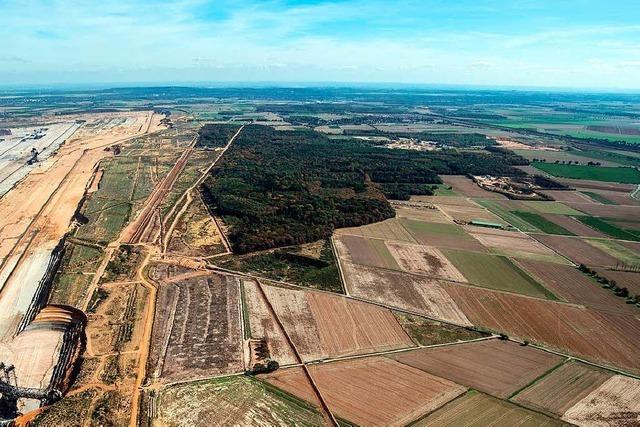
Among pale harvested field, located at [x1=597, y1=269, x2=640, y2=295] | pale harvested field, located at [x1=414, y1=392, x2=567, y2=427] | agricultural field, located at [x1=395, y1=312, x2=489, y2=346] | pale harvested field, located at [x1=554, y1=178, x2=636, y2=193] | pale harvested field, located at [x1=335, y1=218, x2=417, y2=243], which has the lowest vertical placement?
pale harvested field, located at [x1=414, y1=392, x2=567, y2=427]

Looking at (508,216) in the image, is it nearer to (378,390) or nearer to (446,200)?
(446,200)

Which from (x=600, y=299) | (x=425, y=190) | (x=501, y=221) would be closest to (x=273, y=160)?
(x=425, y=190)

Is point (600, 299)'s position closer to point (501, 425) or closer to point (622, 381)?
point (622, 381)

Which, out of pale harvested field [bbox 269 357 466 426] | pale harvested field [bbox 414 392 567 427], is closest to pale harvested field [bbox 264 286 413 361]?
pale harvested field [bbox 269 357 466 426]

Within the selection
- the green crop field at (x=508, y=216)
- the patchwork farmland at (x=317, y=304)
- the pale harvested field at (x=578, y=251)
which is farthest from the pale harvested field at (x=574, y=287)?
the green crop field at (x=508, y=216)

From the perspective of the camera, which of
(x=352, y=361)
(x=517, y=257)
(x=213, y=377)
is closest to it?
(x=213, y=377)

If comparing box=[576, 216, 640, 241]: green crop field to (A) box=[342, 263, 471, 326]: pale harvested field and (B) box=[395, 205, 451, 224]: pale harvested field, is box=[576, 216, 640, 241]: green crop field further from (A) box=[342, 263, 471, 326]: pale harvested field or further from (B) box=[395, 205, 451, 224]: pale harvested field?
(A) box=[342, 263, 471, 326]: pale harvested field

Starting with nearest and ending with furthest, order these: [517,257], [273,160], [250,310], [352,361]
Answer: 1. [352,361]
2. [250,310]
3. [517,257]
4. [273,160]
